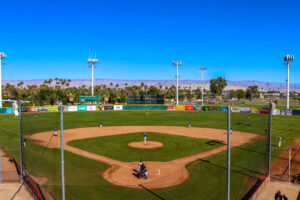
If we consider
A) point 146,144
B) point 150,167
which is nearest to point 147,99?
point 146,144

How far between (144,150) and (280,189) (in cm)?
1307

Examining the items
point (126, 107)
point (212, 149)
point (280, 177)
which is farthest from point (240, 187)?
point (126, 107)

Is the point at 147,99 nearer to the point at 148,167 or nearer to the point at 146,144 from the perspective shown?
the point at 146,144

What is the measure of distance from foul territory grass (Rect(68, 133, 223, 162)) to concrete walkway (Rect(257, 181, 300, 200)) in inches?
333

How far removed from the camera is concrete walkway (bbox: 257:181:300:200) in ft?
45.8

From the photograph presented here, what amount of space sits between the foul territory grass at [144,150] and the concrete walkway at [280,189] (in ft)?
27.7

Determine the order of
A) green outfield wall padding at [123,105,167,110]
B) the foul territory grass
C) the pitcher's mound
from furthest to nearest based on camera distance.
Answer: green outfield wall padding at [123,105,167,110] → the pitcher's mound → the foul territory grass

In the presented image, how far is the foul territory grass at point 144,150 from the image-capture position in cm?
2258

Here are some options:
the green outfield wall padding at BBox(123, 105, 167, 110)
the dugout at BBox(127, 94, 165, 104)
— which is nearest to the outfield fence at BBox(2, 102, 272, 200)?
the green outfield wall padding at BBox(123, 105, 167, 110)

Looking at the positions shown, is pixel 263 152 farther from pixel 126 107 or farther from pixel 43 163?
pixel 126 107

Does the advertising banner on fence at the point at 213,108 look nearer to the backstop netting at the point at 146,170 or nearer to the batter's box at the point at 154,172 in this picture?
the backstop netting at the point at 146,170

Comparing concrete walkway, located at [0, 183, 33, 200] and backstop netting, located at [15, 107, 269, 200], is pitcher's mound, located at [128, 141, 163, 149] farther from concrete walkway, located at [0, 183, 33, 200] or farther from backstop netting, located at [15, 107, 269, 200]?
concrete walkway, located at [0, 183, 33, 200]

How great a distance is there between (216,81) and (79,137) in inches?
4290

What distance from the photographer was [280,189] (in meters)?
15.1
